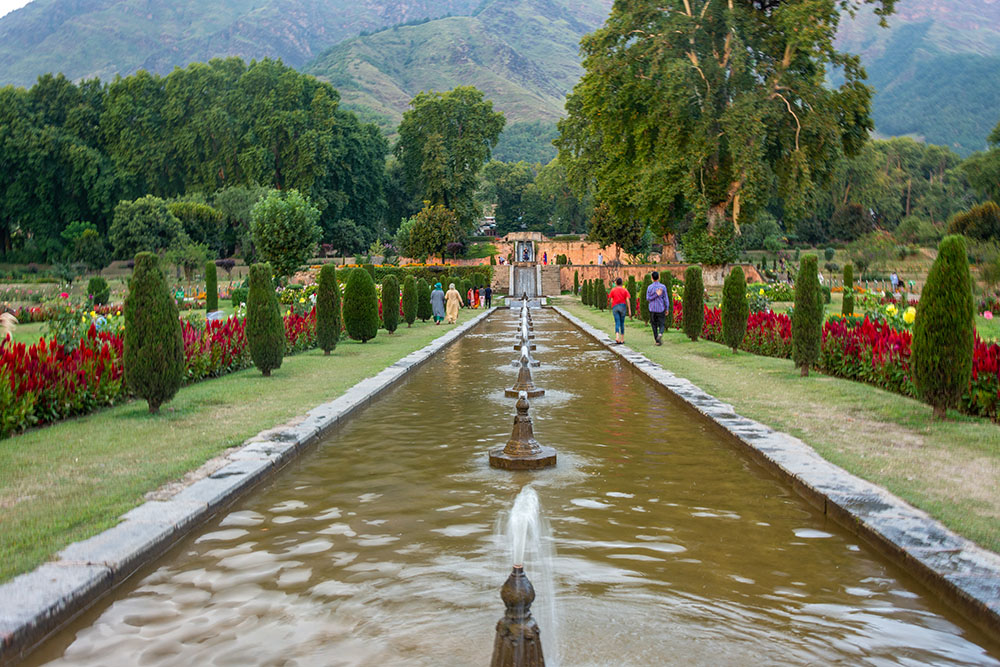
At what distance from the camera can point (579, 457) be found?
6.18m

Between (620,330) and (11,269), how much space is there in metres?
50.9

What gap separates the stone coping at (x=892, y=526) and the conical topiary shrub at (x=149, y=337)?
5185mm

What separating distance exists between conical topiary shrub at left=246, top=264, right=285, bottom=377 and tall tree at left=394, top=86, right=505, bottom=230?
1974 inches

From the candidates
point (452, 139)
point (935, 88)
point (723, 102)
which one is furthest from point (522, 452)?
point (935, 88)

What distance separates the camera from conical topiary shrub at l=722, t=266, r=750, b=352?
1408cm

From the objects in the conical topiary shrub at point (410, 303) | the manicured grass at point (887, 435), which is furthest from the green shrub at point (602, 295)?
the manicured grass at point (887, 435)

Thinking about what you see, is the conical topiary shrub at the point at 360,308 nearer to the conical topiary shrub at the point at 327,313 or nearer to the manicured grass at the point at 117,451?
the conical topiary shrub at the point at 327,313

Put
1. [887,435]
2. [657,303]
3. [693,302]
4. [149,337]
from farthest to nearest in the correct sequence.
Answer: [693,302], [657,303], [149,337], [887,435]

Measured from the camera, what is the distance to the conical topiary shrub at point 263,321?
10969mm

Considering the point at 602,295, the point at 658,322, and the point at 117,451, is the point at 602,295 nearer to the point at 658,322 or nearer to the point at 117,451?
the point at 658,322

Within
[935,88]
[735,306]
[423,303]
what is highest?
[935,88]

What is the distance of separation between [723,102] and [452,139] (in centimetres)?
3229

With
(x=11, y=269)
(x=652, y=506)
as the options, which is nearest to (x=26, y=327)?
(x=652, y=506)

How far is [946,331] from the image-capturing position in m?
7.02
